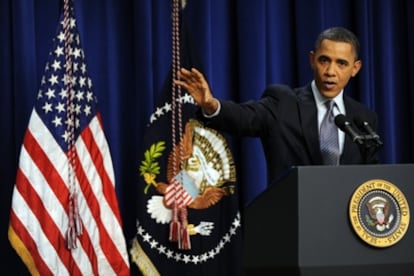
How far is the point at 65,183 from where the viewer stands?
160 inches

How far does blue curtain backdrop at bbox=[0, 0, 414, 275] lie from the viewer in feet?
14.7

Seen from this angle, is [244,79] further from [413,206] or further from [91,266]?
[413,206]

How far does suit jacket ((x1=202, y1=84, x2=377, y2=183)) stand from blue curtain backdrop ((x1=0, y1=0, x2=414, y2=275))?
132 centimetres

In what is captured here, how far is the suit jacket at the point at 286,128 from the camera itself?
313cm

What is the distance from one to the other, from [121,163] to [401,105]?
1693 mm

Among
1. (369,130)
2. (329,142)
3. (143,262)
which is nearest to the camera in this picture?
(369,130)

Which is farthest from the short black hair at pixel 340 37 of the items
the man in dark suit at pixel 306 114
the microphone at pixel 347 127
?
the microphone at pixel 347 127

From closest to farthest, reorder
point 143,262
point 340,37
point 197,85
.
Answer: point 197,85, point 340,37, point 143,262

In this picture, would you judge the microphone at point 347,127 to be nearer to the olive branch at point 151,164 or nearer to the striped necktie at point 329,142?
the striped necktie at point 329,142

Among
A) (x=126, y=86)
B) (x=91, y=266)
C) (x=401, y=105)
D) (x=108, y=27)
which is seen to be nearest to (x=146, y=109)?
(x=126, y=86)

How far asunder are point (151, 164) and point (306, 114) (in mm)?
1233

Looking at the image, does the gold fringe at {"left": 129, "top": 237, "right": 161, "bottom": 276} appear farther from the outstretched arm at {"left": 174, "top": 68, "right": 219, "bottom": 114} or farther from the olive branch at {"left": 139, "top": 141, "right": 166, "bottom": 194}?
the outstretched arm at {"left": 174, "top": 68, "right": 219, "bottom": 114}

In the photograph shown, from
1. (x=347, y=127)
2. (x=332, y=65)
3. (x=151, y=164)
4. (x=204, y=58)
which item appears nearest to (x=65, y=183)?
(x=151, y=164)

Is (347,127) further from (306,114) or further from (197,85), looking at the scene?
(306,114)
